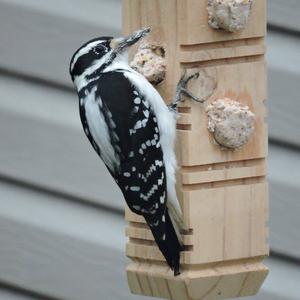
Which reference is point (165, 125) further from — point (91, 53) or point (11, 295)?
point (11, 295)

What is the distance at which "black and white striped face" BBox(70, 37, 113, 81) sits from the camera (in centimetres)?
425

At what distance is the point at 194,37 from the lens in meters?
4.03

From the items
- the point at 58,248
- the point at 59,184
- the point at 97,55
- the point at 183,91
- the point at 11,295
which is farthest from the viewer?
the point at 11,295

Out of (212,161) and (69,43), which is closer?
(212,161)

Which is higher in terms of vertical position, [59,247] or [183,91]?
[183,91]

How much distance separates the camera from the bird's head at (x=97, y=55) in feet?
13.9

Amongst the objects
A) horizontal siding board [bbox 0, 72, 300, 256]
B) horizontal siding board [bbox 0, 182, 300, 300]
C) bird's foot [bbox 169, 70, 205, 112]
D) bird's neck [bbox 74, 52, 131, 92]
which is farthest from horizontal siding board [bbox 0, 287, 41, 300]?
bird's foot [bbox 169, 70, 205, 112]

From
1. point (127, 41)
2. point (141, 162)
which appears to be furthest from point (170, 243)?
point (127, 41)

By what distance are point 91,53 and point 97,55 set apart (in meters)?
0.02

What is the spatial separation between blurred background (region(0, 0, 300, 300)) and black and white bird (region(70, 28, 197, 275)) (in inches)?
43.9

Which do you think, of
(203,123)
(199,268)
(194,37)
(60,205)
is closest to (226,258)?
(199,268)

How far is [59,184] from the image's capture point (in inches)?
218

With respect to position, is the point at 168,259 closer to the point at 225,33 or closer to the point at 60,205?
the point at 225,33

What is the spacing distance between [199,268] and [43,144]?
5.22ft
